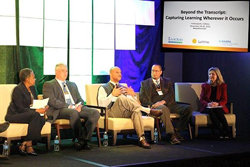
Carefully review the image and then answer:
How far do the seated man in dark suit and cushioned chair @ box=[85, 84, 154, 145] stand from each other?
0.11 meters

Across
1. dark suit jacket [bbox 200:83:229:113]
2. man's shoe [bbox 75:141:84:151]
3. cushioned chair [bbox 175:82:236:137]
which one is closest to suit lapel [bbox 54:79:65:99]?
man's shoe [bbox 75:141:84:151]

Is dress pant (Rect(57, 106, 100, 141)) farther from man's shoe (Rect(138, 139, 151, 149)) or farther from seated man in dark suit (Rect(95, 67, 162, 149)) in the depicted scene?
man's shoe (Rect(138, 139, 151, 149))

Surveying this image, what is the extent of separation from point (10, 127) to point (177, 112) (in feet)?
9.66

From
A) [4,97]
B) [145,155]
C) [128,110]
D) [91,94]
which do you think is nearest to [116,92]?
[128,110]

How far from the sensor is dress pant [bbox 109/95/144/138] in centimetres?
747

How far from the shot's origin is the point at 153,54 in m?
9.22

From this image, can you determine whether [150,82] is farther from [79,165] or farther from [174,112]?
[79,165]

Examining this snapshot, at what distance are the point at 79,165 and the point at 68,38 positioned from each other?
2839mm

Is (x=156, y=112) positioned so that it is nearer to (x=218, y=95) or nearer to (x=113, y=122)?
(x=113, y=122)

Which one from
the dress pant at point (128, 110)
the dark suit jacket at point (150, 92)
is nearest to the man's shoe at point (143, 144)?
the dress pant at point (128, 110)

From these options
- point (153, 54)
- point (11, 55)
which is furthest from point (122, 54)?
point (11, 55)

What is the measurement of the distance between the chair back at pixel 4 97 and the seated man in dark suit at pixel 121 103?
56.1 inches

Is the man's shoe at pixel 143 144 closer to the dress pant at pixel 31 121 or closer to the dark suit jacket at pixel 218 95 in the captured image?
the dress pant at pixel 31 121

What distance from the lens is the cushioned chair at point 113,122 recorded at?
7.43 meters
